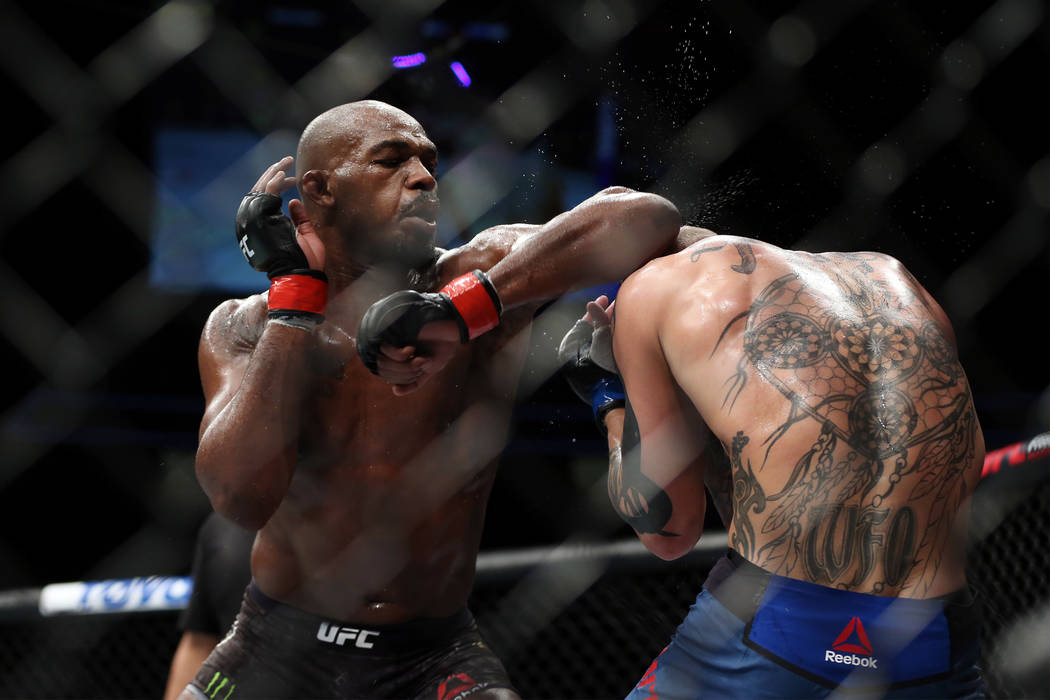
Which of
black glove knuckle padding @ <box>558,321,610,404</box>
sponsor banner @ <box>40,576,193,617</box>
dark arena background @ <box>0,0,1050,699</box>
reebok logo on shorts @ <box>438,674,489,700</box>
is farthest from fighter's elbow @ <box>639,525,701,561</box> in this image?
sponsor banner @ <box>40,576,193,617</box>

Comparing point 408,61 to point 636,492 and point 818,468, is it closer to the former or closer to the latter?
point 636,492

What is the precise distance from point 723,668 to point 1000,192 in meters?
2.90

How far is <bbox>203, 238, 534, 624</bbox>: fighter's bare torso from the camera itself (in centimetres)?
177

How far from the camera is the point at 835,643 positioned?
4.05 feet

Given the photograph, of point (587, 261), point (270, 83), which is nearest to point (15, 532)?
point (270, 83)

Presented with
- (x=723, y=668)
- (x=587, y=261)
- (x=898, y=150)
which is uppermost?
(x=587, y=261)

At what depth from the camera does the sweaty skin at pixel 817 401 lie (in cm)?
125

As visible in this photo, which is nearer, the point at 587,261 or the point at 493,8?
the point at 587,261

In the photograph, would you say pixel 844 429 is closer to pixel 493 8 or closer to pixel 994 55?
pixel 994 55

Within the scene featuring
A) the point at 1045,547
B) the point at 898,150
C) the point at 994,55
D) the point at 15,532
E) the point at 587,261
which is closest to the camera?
the point at 587,261

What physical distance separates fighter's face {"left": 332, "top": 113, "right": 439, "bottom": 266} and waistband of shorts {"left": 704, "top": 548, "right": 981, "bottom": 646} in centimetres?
81

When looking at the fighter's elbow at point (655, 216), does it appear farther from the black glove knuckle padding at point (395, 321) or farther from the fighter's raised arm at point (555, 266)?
the black glove knuckle padding at point (395, 321)

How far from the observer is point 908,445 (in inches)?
50.1

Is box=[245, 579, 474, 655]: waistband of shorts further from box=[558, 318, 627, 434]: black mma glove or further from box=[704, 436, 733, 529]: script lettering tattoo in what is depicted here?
box=[704, 436, 733, 529]: script lettering tattoo
